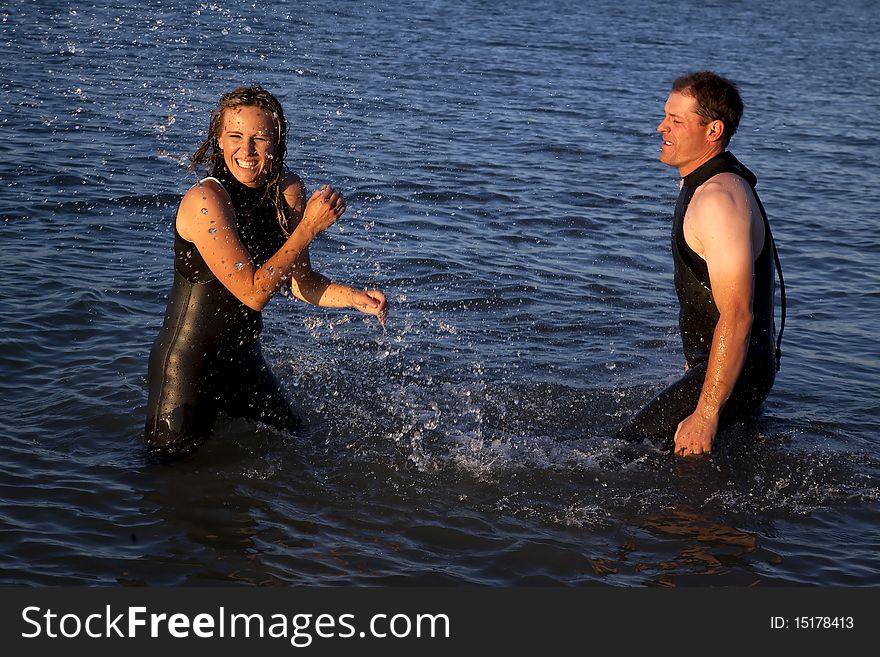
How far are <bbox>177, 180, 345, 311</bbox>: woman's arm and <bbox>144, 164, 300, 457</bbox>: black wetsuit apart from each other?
172 mm

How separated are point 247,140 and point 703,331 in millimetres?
2651

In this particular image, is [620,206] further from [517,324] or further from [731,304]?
[731,304]

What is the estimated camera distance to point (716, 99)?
6.01m

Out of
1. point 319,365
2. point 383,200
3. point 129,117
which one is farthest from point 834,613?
point 129,117

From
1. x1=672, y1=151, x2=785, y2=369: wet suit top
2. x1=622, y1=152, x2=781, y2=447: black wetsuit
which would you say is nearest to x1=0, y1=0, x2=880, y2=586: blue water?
x1=622, y1=152, x2=781, y2=447: black wetsuit

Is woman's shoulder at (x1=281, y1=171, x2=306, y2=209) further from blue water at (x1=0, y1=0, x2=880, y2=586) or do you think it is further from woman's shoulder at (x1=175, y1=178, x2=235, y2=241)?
blue water at (x1=0, y1=0, x2=880, y2=586)

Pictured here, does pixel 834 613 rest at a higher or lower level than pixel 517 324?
lower

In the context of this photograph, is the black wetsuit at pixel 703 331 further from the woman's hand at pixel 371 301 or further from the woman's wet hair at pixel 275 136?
the woman's wet hair at pixel 275 136

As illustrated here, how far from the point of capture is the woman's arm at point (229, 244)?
17.9ft

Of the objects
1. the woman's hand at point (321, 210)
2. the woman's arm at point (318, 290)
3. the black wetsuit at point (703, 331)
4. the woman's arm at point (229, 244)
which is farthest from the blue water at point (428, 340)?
the woman's hand at point (321, 210)

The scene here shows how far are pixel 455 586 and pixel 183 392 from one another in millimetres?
1777

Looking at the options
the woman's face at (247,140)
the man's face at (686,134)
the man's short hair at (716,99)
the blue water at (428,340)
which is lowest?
the blue water at (428,340)

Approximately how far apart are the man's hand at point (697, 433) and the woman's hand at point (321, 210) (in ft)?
6.98

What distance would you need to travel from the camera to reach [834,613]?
16.8ft
